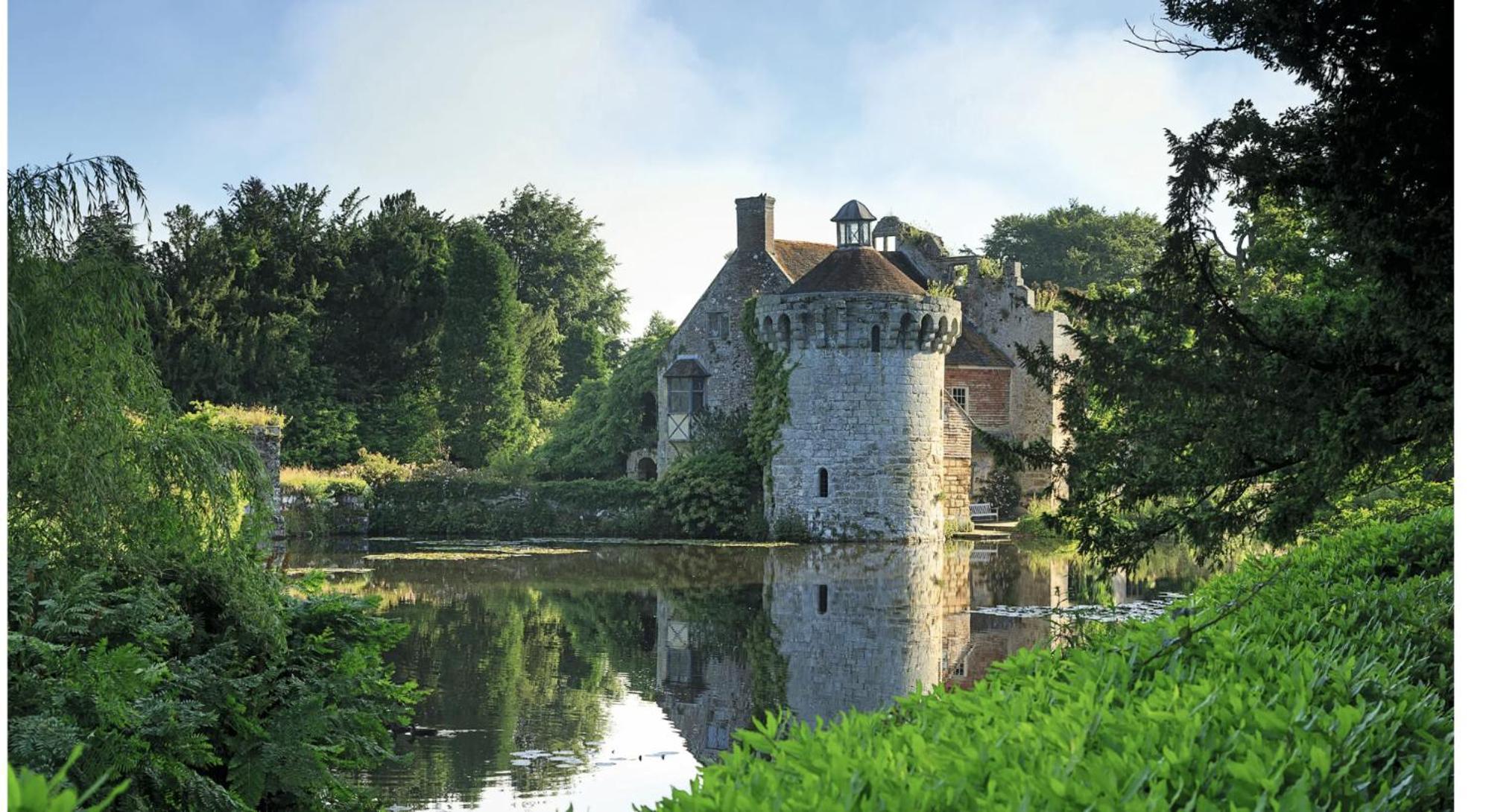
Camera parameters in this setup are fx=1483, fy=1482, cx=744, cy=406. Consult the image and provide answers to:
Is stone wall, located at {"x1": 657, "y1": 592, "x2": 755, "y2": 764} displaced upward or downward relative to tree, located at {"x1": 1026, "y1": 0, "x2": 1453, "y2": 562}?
downward

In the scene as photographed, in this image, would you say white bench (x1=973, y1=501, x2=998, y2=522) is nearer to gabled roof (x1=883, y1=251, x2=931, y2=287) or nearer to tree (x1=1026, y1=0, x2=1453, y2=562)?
gabled roof (x1=883, y1=251, x2=931, y2=287)

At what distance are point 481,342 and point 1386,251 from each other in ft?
102

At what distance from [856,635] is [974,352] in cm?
1815

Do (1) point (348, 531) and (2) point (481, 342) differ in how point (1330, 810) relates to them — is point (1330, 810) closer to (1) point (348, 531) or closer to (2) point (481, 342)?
(1) point (348, 531)

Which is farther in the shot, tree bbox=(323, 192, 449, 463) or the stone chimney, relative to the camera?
tree bbox=(323, 192, 449, 463)

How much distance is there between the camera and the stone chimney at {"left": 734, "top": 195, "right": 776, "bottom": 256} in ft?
103

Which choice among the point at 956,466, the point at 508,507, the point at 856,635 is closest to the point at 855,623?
the point at 856,635

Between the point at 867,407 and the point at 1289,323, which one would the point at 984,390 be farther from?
the point at 1289,323

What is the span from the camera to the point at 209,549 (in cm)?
645

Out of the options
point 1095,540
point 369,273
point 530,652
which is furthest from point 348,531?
point 1095,540

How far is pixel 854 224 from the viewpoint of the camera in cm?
2967

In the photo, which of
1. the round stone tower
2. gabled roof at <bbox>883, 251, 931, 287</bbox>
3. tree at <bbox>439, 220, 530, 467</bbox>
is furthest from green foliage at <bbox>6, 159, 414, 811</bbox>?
tree at <bbox>439, 220, 530, 467</bbox>

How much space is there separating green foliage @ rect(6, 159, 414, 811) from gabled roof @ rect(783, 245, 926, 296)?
62.3 ft

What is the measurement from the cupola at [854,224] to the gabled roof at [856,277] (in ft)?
8.59
